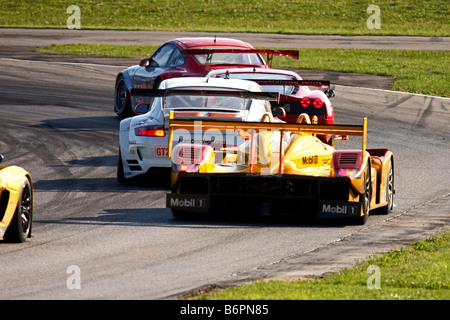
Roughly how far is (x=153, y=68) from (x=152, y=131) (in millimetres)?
5786

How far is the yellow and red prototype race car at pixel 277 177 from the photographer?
11031mm

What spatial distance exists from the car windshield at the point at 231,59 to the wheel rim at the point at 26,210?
9.15 meters

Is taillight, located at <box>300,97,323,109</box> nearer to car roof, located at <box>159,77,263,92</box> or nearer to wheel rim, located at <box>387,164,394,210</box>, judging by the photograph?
car roof, located at <box>159,77,263,92</box>

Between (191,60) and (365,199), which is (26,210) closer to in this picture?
(365,199)

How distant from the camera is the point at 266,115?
12953 mm

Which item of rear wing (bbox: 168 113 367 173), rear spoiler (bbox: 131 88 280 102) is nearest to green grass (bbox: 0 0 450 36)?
rear spoiler (bbox: 131 88 280 102)

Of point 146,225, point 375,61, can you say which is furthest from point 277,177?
point 375,61

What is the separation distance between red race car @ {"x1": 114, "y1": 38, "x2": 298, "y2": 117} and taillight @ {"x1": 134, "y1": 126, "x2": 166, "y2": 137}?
4.50 m

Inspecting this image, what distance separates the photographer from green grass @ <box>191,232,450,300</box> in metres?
7.28

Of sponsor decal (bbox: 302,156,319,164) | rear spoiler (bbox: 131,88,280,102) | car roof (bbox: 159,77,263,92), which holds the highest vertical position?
Answer: rear spoiler (bbox: 131,88,280,102)

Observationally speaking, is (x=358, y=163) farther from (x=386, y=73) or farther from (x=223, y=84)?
(x=386, y=73)
